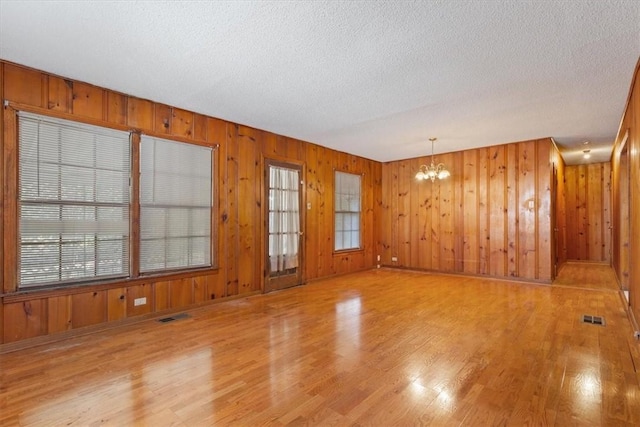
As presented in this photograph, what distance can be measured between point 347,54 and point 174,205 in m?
2.79

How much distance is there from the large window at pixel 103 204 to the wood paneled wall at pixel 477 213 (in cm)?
468

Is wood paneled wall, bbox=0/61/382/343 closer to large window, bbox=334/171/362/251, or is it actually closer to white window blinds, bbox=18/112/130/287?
white window blinds, bbox=18/112/130/287

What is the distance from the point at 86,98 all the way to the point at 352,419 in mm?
3923

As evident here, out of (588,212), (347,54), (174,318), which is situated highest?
(347,54)

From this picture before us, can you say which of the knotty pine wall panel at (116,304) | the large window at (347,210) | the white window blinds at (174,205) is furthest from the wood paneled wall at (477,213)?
the knotty pine wall panel at (116,304)

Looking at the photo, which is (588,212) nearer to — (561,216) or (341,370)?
(561,216)

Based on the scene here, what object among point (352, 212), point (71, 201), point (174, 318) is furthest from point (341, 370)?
point (352, 212)

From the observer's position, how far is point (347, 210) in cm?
697

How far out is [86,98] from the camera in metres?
3.38

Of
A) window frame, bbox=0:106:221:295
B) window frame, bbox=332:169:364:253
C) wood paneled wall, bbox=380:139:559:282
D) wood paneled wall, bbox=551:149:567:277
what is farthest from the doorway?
wood paneled wall, bbox=551:149:567:277

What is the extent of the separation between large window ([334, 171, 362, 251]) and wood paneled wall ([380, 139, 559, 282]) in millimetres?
984

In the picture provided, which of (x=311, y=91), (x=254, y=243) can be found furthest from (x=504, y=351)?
(x=254, y=243)

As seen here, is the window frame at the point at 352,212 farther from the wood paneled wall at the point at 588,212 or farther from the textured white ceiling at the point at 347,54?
the wood paneled wall at the point at 588,212

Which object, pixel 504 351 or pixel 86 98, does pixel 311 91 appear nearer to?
pixel 86 98
